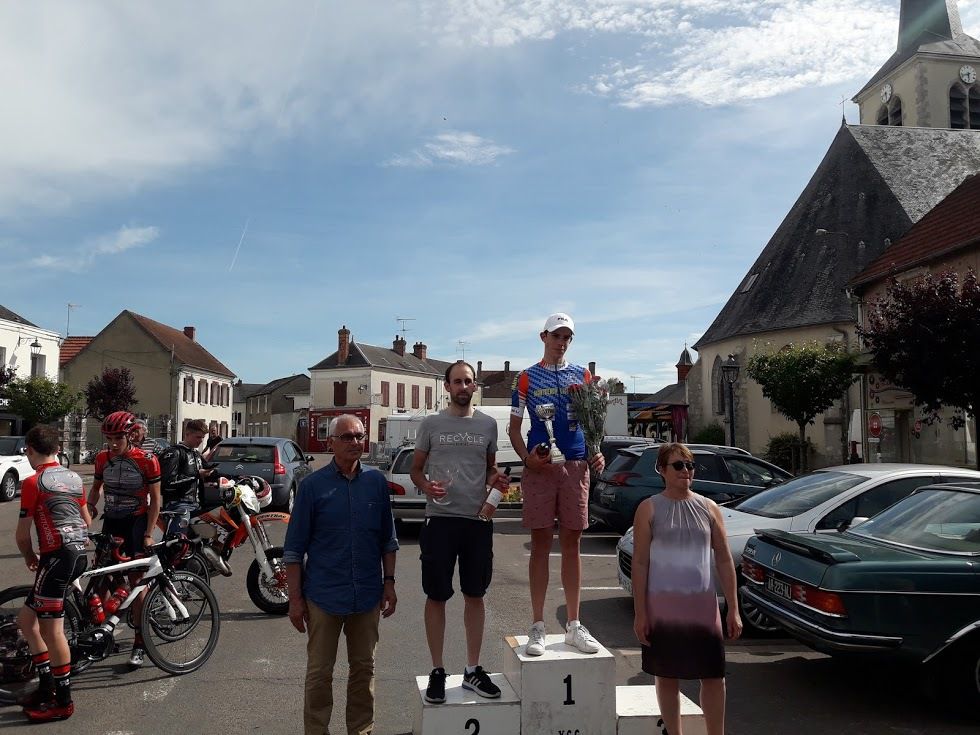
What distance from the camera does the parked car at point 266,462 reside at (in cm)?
1536

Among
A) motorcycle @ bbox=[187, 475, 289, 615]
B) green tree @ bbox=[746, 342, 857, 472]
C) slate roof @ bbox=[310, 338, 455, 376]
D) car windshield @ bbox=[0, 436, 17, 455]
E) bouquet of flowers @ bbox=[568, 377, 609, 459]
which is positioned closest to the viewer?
bouquet of flowers @ bbox=[568, 377, 609, 459]

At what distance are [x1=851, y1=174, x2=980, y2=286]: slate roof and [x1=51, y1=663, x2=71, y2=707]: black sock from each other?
858 inches

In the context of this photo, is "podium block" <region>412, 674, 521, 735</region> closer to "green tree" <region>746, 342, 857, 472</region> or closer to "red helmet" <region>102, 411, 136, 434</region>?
"red helmet" <region>102, 411, 136, 434</region>

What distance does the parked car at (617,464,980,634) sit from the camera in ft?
24.3

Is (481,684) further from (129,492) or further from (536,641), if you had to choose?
(129,492)

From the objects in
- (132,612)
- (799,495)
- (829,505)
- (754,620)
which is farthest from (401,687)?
(799,495)

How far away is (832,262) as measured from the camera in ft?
117

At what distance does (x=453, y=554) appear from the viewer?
4547mm

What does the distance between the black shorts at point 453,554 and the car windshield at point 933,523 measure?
3.16 metres

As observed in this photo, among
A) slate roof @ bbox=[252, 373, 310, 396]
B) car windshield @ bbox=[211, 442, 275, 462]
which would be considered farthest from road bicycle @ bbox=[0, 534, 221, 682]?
slate roof @ bbox=[252, 373, 310, 396]

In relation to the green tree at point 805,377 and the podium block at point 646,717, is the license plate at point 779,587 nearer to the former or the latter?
the podium block at point 646,717

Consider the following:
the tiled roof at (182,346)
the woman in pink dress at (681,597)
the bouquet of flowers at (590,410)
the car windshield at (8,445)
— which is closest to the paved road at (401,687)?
the woman in pink dress at (681,597)

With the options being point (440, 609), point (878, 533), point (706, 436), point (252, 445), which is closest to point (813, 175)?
point (706, 436)

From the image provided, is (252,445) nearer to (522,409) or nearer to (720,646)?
(522,409)
